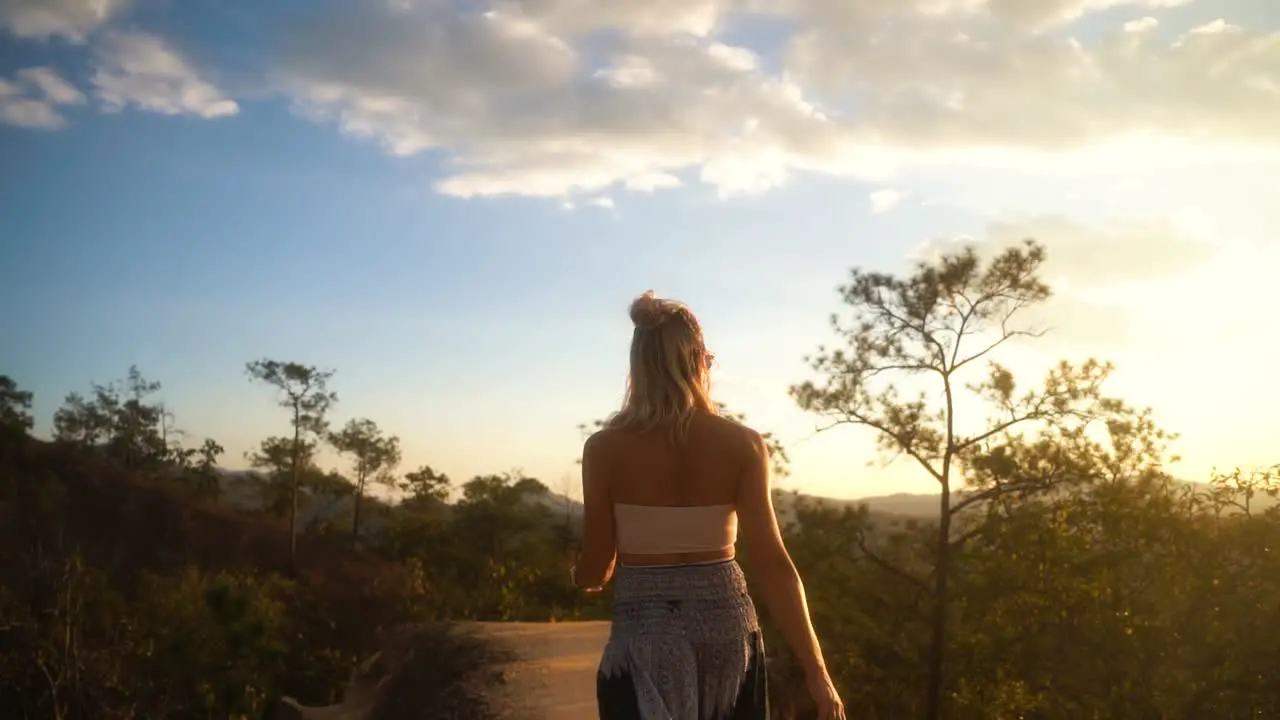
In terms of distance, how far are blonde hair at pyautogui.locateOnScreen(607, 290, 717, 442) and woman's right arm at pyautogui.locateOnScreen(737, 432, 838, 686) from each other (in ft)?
0.65

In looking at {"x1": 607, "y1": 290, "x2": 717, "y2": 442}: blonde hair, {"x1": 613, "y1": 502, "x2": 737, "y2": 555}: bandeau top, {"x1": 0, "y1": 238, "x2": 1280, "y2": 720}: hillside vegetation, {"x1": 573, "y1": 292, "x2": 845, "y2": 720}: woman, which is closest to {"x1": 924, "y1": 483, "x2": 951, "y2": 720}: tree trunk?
{"x1": 0, "y1": 238, "x2": 1280, "y2": 720}: hillside vegetation

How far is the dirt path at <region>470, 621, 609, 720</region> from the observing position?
31.1 ft

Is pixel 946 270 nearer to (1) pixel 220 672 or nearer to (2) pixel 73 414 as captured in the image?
(1) pixel 220 672

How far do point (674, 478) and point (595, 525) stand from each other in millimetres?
278

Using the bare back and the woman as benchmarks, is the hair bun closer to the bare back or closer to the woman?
the woman

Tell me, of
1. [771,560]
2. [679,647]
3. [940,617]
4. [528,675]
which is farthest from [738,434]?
[940,617]

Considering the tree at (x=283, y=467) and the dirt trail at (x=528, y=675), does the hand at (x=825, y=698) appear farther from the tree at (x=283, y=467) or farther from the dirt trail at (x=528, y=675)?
the tree at (x=283, y=467)

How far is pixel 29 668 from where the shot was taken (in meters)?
24.4

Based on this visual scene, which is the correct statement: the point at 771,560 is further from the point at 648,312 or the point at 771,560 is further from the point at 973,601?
the point at 973,601

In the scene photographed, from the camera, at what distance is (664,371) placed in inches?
102

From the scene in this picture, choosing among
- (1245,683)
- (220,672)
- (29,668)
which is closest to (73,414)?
(29,668)

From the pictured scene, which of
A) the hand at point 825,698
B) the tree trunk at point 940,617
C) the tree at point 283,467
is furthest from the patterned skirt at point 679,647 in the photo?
the tree at point 283,467

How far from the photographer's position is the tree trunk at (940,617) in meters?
11.6

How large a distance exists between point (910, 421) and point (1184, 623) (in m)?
3.84
